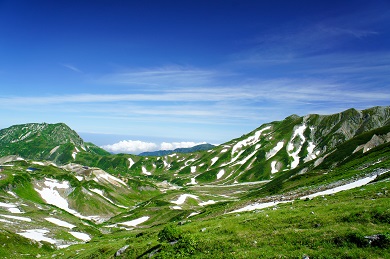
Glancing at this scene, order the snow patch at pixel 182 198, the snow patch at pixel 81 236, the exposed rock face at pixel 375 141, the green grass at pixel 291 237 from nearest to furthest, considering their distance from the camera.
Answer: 1. the green grass at pixel 291 237
2. the snow patch at pixel 81 236
3. the exposed rock face at pixel 375 141
4. the snow patch at pixel 182 198

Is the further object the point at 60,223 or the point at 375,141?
the point at 375,141

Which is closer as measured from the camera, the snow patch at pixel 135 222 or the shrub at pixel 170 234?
the shrub at pixel 170 234

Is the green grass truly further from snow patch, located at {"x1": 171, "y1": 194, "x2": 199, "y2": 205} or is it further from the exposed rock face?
snow patch, located at {"x1": 171, "y1": 194, "x2": 199, "y2": 205}

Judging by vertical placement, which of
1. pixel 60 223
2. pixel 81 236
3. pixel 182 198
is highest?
pixel 60 223

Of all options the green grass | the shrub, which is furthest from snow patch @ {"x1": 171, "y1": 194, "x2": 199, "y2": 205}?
the shrub

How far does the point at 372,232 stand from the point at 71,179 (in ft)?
644

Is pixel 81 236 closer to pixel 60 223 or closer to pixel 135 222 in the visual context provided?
pixel 60 223

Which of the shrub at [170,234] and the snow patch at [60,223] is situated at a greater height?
the shrub at [170,234]

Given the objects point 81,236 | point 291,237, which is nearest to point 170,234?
point 291,237

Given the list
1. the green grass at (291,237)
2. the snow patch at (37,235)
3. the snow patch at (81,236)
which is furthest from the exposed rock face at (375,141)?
the snow patch at (37,235)

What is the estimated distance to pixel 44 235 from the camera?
8144 cm

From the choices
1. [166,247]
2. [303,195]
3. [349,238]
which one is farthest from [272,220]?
[303,195]

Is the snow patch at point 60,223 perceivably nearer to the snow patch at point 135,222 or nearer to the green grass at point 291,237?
the snow patch at point 135,222

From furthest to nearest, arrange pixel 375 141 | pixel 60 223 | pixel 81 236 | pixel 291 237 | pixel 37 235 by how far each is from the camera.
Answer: pixel 375 141, pixel 60 223, pixel 81 236, pixel 37 235, pixel 291 237
